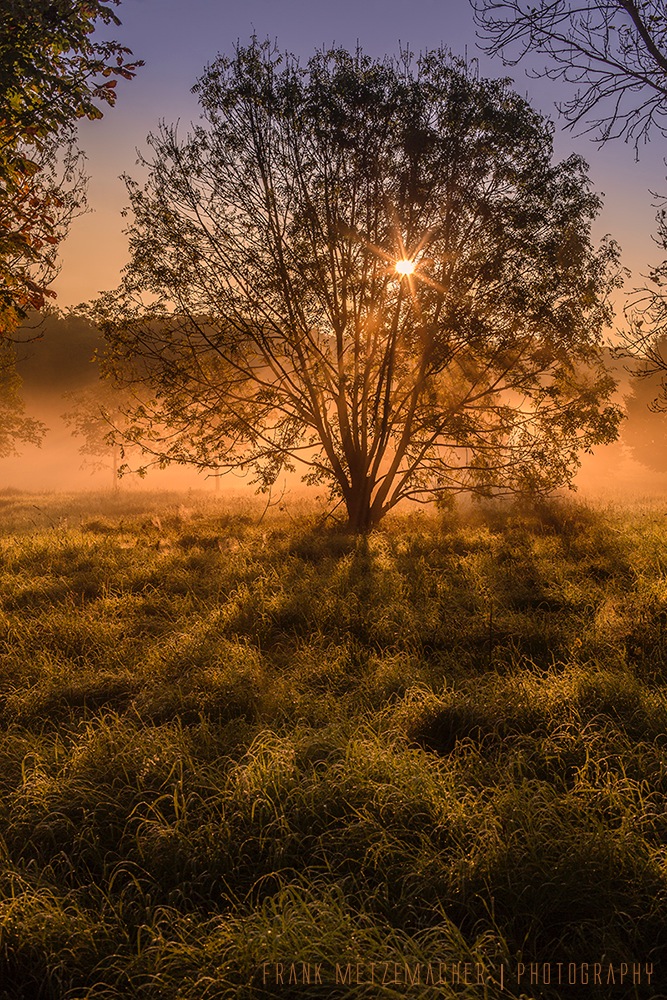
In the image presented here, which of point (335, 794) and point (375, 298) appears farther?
point (375, 298)

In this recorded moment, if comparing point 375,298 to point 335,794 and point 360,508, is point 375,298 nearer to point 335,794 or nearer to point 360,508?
point 360,508

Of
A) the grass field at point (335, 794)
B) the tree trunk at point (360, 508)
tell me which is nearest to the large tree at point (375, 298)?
the tree trunk at point (360, 508)

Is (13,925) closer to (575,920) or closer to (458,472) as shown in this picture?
(575,920)

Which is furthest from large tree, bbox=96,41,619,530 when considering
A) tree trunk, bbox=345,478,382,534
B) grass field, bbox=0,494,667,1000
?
grass field, bbox=0,494,667,1000

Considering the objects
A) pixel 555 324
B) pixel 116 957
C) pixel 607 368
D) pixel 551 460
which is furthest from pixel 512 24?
pixel 116 957

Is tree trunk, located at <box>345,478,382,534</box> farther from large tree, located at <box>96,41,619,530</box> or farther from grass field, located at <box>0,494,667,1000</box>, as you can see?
grass field, located at <box>0,494,667,1000</box>

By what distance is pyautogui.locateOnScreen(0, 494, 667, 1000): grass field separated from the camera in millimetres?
2609

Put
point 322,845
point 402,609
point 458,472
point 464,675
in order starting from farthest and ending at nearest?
1. point 458,472
2. point 402,609
3. point 464,675
4. point 322,845

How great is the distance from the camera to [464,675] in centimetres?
546

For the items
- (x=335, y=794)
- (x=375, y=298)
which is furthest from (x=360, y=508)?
(x=335, y=794)

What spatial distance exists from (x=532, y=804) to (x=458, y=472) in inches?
415

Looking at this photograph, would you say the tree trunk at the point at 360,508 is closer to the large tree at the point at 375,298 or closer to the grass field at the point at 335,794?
the large tree at the point at 375,298

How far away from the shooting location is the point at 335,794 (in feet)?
11.8

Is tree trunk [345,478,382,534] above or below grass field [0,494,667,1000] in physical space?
above
